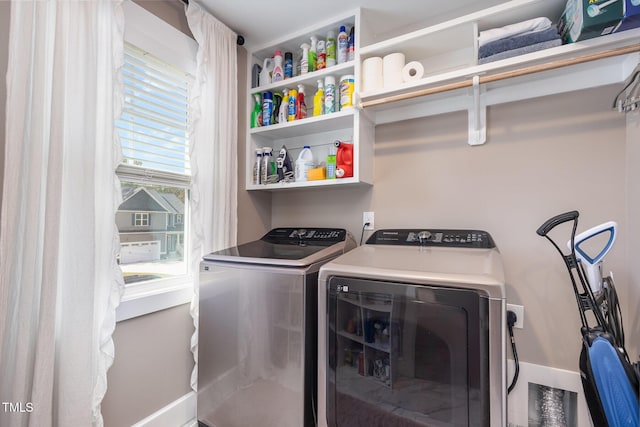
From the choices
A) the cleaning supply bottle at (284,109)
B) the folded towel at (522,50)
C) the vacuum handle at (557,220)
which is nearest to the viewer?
the vacuum handle at (557,220)

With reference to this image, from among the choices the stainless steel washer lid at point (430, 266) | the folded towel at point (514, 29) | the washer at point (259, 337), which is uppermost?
the folded towel at point (514, 29)

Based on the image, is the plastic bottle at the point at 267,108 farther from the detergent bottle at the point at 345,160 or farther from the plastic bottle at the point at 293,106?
the detergent bottle at the point at 345,160

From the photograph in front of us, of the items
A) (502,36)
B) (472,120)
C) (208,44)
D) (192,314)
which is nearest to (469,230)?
(472,120)

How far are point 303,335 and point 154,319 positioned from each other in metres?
0.84

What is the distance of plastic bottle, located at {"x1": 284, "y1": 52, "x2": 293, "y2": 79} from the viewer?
6.43ft

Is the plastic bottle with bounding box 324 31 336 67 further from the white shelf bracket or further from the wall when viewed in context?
the white shelf bracket

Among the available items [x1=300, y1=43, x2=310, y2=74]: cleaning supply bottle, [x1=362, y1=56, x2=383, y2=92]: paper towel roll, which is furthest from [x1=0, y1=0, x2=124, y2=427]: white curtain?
[x1=362, y1=56, x2=383, y2=92]: paper towel roll

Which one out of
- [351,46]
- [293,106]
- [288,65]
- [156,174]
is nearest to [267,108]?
[293,106]

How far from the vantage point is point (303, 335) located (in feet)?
4.01

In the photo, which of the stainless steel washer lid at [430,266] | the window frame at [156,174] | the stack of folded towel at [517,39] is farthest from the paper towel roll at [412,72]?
the window frame at [156,174]

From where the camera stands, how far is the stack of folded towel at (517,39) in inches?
47.4

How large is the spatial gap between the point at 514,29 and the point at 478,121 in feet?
1.40

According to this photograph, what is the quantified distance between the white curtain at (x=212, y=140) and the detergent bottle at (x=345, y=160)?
698 mm

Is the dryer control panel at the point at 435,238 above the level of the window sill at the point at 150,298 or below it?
above
